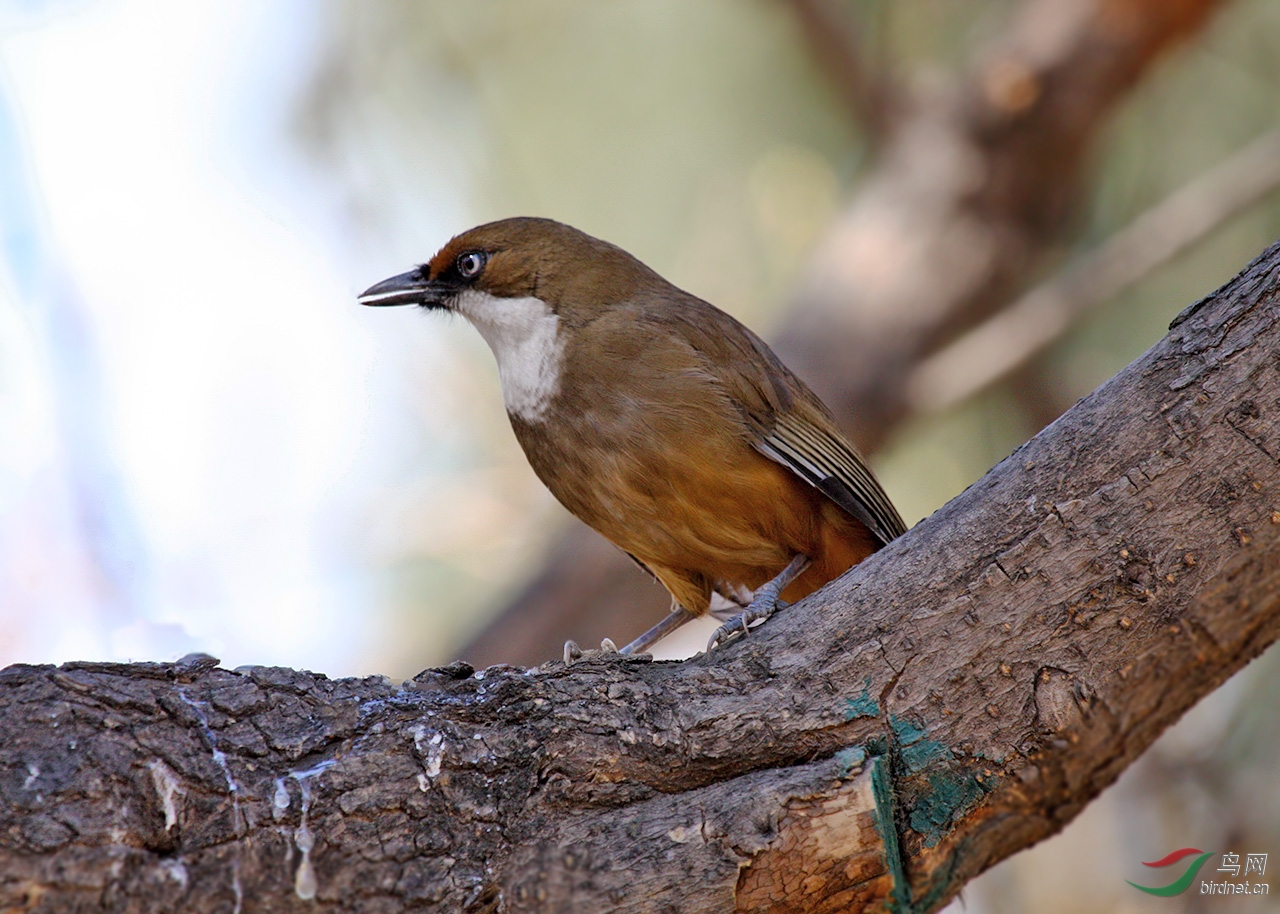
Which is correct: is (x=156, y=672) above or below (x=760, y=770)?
above

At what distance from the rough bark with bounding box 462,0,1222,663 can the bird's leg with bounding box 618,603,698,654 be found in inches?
86.0

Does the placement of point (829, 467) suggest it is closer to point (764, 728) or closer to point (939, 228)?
point (764, 728)

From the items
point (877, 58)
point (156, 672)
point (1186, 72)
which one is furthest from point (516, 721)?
point (1186, 72)

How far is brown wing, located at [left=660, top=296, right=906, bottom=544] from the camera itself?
3.88 m

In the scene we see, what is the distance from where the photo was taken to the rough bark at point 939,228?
659 centimetres

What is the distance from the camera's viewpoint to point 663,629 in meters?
4.27

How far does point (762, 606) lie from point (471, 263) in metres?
1.85

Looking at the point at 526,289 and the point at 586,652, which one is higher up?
the point at 526,289

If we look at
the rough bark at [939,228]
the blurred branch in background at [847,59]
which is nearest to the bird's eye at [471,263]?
the rough bark at [939,228]

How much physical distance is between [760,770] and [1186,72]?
623 cm

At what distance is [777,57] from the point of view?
295 inches

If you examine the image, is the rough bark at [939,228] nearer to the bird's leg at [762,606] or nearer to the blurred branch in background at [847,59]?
the blurred branch in background at [847,59]

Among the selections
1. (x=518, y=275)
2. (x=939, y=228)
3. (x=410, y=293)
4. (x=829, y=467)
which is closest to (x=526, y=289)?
(x=518, y=275)

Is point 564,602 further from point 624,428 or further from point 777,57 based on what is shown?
point 777,57
